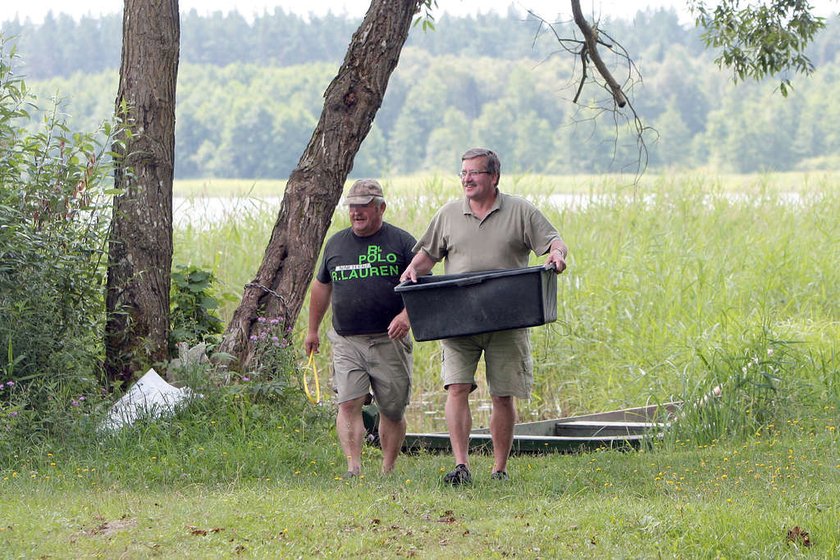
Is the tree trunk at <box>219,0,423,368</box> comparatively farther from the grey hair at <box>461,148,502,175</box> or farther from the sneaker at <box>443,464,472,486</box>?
the sneaker at <box>443,464,472,486</box>

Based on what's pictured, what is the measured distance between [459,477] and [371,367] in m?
0.94

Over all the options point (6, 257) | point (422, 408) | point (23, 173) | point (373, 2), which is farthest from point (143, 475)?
point (422, 408)

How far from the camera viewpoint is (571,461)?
7.63m

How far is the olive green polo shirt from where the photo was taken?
21.5ft

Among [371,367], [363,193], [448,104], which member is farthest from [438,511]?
[448,104]

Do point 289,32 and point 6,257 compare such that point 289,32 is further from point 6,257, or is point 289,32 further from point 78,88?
point 6,257

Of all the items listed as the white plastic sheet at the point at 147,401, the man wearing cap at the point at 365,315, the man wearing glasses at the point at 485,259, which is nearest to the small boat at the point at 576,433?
the man wearing cap at the point at 365,315

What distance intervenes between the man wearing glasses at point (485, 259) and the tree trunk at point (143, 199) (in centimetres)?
256

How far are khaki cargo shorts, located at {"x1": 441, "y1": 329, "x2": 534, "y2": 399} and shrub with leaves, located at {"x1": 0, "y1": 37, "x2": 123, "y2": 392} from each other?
8.45ft

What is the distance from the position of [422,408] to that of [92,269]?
423cm

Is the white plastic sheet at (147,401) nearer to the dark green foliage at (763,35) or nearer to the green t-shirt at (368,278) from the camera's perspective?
the green t-shirt at (368,278)

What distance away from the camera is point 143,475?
682 centimetres

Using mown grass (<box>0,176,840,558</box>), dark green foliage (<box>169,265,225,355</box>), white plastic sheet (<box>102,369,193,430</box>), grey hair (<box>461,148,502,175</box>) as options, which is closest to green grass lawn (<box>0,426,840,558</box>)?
mown grass (<box>0,176,840,558</box>)

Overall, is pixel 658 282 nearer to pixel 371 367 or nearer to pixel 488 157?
pixel 371 367
